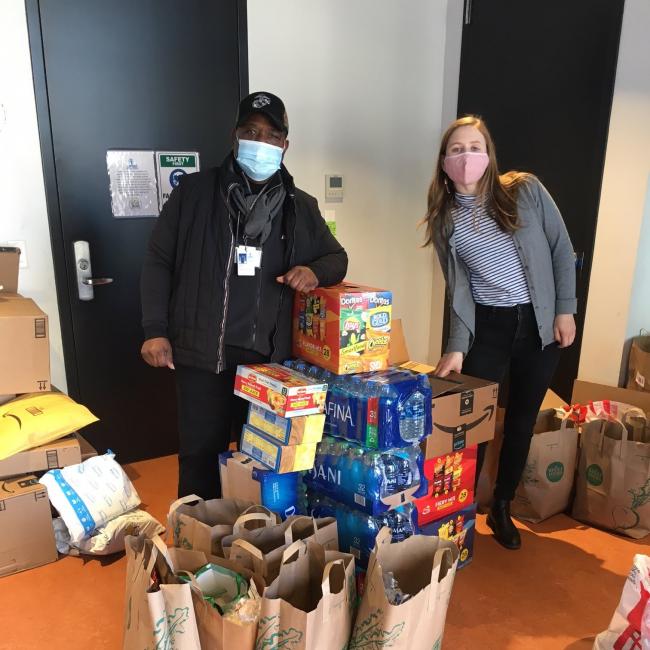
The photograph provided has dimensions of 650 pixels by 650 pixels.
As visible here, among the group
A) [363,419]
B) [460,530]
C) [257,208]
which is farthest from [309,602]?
[257,208]

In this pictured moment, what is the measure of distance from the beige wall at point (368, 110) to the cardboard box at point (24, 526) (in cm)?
192

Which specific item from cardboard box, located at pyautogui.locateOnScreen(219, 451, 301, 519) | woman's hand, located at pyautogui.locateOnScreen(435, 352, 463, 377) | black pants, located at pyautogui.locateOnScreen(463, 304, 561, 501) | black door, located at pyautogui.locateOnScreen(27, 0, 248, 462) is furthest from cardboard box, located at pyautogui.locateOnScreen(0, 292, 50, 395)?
black pants, located at pyautogui.locateOnScreen(463, 304, 561, 501)

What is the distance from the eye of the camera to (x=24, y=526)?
78.2 inches

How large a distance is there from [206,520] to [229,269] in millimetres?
723

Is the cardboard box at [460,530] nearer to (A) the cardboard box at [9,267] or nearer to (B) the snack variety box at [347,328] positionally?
(B) the snack variety box at [347,328]

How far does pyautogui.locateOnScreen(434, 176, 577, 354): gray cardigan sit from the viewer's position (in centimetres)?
187

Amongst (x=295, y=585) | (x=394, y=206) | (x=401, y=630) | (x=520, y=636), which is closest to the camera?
(x=401, y=630)

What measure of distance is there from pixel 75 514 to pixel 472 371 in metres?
1.53

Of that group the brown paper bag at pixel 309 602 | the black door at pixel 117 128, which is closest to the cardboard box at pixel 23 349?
the black door at pixel 117 128

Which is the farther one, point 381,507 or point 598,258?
point 598,258

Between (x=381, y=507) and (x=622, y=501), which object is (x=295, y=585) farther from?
(x=622, y=501)

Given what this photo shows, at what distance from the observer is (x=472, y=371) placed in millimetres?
2078

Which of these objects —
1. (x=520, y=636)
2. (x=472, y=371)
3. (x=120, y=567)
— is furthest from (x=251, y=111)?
(x=520, y=636)

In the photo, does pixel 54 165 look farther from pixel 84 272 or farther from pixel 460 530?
pixel 460 530
